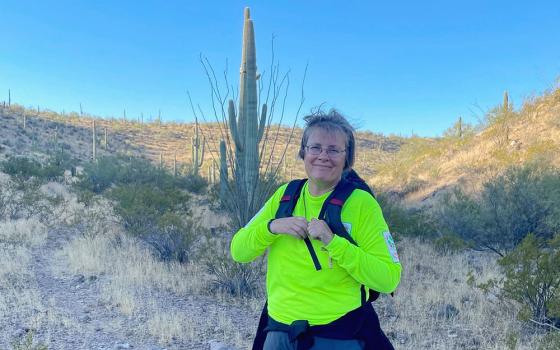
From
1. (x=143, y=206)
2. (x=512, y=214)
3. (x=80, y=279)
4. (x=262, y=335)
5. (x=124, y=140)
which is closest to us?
(x=262, y=335)

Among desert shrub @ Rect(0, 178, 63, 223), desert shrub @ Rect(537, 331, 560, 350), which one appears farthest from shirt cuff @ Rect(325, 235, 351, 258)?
desert shrub @ Rect(0, 178, 63, 223)

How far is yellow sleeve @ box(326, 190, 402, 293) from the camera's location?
177cm

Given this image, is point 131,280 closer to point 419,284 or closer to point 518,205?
point 419,284

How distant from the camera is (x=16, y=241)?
762 centimetres

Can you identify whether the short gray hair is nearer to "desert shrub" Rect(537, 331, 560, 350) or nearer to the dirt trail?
"desert shrub" Rect(537, 331, 560, 350)

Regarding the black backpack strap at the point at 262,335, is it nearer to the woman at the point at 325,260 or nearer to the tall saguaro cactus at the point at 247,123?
the woman at the point at 325,260

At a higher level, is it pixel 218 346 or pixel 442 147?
pixel 442 147

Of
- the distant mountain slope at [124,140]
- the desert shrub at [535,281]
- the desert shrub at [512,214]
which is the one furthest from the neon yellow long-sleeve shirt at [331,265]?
the distant mountain slope at [124,140]

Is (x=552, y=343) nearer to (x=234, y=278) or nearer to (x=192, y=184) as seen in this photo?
(x=234, y=278)

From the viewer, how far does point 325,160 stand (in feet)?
6.53

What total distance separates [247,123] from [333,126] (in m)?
Answer: 4.23

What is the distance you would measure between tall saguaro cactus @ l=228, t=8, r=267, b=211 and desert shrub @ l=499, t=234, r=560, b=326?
10.0ft

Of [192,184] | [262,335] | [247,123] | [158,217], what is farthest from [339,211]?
[192,184]

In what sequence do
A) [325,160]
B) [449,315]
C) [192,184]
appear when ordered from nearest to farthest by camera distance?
[325,160], [449,315], [192,184]
